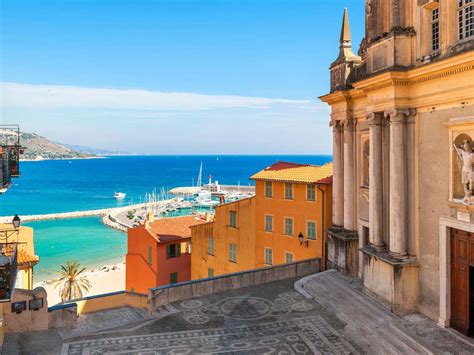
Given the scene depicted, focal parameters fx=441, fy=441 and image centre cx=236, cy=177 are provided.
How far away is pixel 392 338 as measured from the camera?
13.3 m

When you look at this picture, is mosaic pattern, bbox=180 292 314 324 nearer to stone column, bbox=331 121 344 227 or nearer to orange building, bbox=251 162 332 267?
stone column, bbox=331 121 344 227

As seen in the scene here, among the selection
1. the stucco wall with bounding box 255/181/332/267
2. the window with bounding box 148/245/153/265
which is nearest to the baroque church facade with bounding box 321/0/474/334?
the stucco wall with bounding box 255/181/332/267

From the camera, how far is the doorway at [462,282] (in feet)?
43.0

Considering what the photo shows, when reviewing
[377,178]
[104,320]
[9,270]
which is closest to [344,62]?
[377,178]

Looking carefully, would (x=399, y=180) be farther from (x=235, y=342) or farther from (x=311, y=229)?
(x=311, y=229)

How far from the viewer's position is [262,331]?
1517 cm

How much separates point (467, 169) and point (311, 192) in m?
13.3

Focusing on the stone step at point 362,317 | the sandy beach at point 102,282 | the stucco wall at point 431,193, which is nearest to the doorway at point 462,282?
the stucco wall at point 431,193

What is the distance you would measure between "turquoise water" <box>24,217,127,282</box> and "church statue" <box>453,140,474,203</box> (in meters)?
57.4

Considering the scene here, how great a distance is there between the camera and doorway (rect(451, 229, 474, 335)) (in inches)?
516

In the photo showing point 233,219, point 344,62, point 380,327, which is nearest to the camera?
point 380,327

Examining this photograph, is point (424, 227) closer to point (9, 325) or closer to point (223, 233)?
point (9, 325)

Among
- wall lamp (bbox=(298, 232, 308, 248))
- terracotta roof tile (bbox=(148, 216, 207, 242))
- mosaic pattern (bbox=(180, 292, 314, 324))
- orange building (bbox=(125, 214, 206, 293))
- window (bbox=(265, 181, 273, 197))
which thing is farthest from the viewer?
terracotta roof tile (bbox=(148, 216, 207, 242))

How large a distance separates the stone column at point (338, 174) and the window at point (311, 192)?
372 cm
